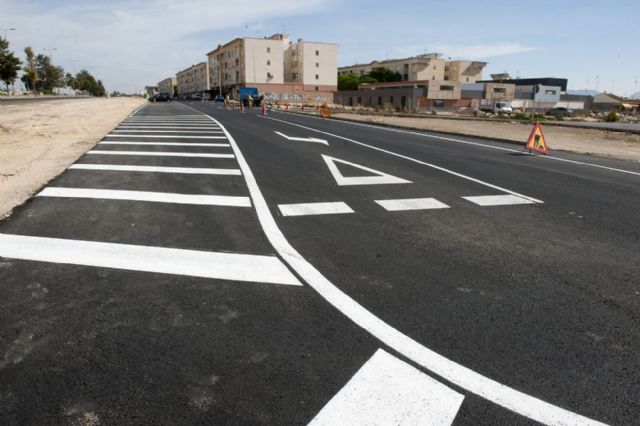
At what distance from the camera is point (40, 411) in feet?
7.00

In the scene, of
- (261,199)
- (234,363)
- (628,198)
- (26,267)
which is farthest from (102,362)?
(628,198)

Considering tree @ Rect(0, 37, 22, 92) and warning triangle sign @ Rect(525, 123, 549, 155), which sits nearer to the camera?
warning triangle sign @ Rect(525, 123, 549, 155)

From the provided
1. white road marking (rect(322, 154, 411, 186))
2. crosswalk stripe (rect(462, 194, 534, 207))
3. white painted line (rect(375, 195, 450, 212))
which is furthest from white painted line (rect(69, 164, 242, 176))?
crosswalk stripe (rect(462, 194, 534, 207))

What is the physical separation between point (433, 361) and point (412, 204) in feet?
12.6

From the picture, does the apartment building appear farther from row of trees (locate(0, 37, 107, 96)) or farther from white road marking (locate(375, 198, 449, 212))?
white road marking (locate(375, 198, 449, 212))

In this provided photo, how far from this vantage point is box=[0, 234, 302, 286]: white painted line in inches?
146

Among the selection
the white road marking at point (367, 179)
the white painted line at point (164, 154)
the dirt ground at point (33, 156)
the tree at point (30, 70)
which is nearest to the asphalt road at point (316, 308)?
the dirt ground at point (33, 156)

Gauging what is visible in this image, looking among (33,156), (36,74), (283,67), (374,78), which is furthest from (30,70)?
(33,156)

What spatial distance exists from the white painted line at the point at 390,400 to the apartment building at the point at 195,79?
146653mm

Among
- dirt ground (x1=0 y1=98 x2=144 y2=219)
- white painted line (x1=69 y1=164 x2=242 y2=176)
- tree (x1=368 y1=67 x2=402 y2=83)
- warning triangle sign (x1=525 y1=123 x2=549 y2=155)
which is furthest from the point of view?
Result: tree (x1=368 y1=67 x2=402 y2=83)

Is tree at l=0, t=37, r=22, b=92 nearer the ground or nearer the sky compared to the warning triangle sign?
nearer the sky

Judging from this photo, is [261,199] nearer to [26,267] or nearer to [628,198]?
[26,267]

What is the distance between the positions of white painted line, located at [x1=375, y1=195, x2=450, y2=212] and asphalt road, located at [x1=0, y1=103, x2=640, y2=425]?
0.20 ft

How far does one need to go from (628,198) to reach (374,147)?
715cm
